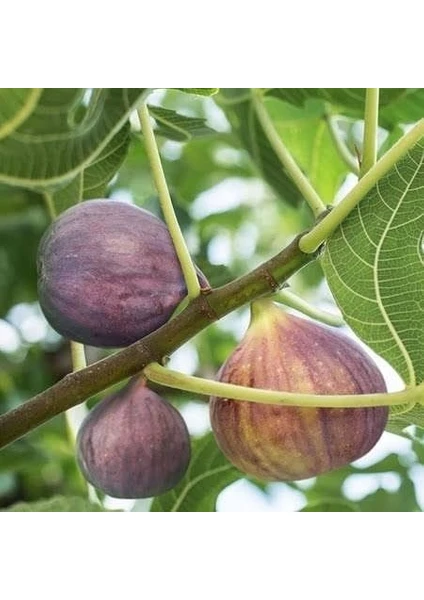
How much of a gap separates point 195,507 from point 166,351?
427 mm

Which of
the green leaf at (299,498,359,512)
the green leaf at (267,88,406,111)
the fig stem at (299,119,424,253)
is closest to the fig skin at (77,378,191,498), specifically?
the fig stem at (299,119,424,253)

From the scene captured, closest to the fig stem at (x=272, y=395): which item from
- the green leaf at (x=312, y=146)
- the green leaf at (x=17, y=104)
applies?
the green leaf at (x=17, y=104)

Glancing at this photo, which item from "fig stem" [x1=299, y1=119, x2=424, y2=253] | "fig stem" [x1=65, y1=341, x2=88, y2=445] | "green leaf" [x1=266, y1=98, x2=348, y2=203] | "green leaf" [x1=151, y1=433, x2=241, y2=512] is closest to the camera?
"fig stem" [x1=299, y1=119, x2=424, y2=253]

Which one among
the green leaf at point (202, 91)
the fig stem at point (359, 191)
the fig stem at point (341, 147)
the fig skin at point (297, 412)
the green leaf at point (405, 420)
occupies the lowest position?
the green leaf at point (405, 420)

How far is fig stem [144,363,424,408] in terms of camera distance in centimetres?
92

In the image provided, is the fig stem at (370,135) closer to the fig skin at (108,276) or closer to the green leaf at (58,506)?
the fig skin at (108,276)

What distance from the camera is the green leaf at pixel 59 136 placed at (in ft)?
3.06

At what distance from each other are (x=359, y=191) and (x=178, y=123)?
0.34 meters

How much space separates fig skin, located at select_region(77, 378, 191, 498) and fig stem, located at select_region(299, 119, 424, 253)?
24 cm

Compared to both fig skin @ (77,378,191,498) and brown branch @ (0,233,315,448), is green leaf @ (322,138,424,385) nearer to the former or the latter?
brown branch @ (0,233,315,448)

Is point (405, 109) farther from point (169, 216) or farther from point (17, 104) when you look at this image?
point (17, 104)

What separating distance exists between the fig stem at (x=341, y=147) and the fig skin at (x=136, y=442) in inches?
15.2
